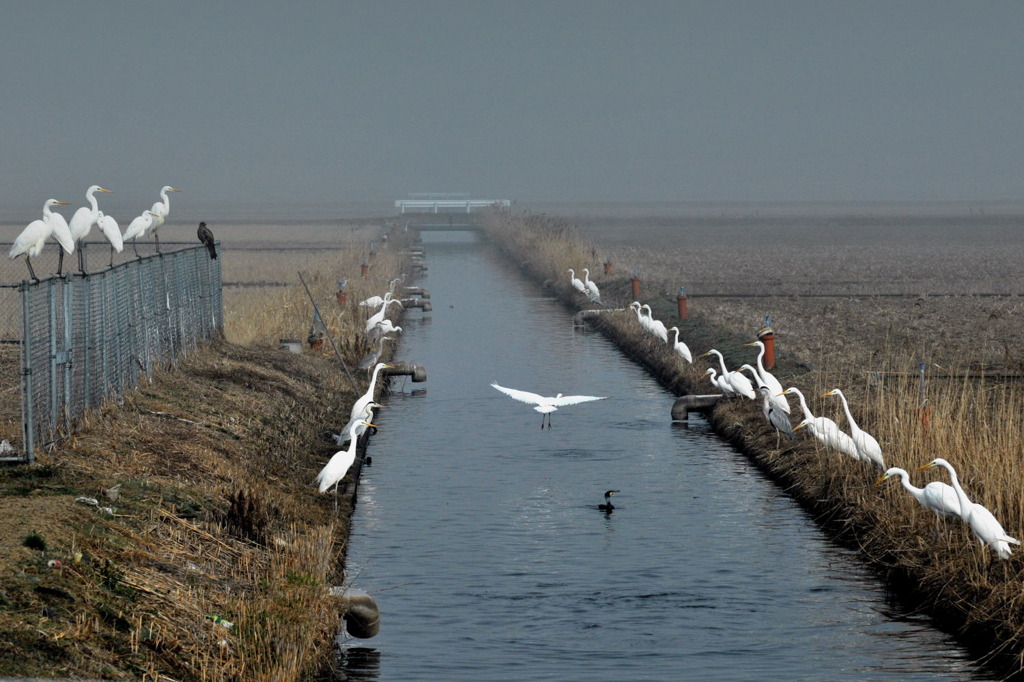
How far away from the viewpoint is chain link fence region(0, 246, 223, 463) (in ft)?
43.0

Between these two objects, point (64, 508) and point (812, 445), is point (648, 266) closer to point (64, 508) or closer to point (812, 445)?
point (812, 445)

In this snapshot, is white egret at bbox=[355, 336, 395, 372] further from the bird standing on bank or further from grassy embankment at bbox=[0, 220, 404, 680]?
grassy embankment at bbox=[0, 220, 404, 680]

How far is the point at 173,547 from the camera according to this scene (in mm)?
10797

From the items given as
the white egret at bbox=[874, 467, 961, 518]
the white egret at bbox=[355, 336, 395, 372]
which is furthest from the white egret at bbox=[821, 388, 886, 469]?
the white egret at bbox=[355, 336, 395, 372]

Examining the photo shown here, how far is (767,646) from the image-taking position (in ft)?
37.0

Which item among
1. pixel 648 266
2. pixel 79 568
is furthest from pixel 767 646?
pixel 648 266

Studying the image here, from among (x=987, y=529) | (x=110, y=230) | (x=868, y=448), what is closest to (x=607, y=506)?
(x=868, y=448)

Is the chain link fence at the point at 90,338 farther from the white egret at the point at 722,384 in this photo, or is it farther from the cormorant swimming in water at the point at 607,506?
the white egret at the point at 722,384

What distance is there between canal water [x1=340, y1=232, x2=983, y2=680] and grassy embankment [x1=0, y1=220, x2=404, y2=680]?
0.82 meters

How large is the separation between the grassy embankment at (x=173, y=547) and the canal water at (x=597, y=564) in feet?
2.68

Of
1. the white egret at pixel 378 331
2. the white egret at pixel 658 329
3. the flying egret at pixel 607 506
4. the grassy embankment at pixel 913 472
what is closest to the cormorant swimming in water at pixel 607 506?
the flying egret at pixel 607 506

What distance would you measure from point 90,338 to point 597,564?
540 centimetres

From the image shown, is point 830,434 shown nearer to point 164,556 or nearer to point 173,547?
point 173,547

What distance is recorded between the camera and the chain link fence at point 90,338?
13.1 meters
